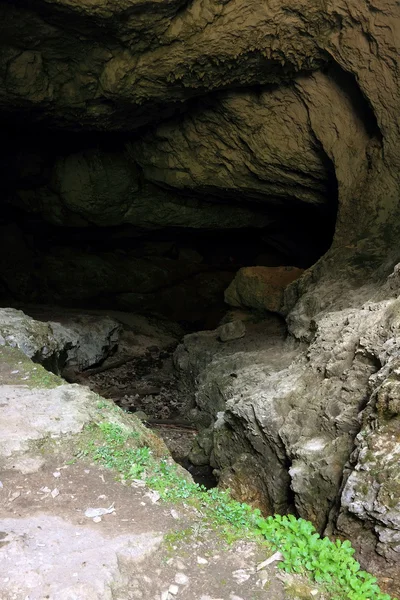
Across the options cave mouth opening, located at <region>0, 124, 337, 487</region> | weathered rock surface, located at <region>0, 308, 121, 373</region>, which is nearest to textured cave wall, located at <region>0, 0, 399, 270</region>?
cave mouth opening, located at <region>0, 124, 337, 487</region>

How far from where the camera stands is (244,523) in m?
2.76

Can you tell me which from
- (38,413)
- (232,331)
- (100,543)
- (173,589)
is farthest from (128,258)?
(173,589)

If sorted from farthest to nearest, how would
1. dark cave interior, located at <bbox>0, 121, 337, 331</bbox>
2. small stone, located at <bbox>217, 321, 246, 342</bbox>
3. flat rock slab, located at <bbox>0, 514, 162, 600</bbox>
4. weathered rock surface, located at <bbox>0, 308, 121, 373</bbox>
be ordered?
dark cave interior, located at <bbox>0, 121, 337, 331</bbox>
small stone, located at <bbox>217, 321, 246, 342</bbox>
weathered rock surface, located at <bbox>0, 308, 121, 373</bbox>
flat rock slab, located at <bbox>0, 514, 162, 600</bbox>

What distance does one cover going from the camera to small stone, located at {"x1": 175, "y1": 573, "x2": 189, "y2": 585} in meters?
2.31

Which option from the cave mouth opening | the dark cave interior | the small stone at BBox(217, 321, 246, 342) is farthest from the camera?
the dark cave interior

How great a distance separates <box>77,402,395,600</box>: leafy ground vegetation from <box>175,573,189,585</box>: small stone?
1.17 ft

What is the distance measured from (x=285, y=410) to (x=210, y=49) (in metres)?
5.52

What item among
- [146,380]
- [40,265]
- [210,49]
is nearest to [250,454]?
[146,380]

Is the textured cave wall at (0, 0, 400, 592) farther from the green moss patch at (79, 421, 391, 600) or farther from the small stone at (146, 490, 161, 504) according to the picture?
the small stone at (146, 490, 161, 504)

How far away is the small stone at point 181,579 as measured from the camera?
7.58 ft

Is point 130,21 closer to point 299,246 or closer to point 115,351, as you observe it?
point 115,351

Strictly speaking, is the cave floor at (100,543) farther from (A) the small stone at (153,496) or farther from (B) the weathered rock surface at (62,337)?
(B) the weathered rock surface at (62,337)

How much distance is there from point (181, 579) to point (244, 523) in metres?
0.56

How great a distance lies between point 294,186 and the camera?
1027cm
